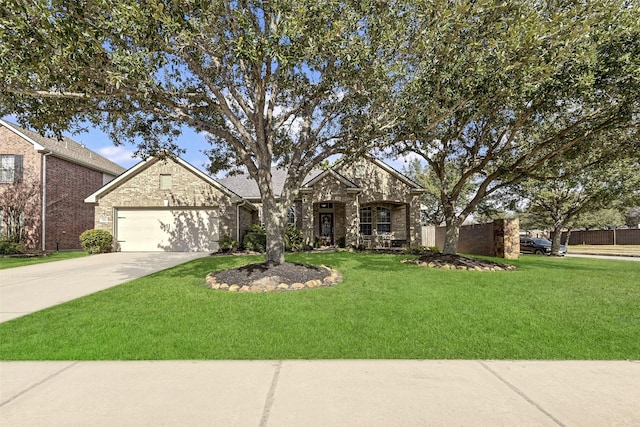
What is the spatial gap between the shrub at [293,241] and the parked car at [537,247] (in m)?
17.2

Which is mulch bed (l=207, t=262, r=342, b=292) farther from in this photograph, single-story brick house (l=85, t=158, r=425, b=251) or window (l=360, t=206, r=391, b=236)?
window (l=360, t=206, r=391, b=236)

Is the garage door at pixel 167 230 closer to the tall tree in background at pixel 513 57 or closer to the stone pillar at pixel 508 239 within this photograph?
the tall tree in background at pixel 513 57

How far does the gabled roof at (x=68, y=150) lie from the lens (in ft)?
59.1

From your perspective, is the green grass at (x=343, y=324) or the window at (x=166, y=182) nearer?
the green grass at (x=343, y=324)

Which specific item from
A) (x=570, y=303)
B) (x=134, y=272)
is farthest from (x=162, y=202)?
(x=570, y=303)

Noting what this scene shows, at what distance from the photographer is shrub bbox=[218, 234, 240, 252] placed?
1667 centimetres

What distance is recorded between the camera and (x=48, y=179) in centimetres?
1819
